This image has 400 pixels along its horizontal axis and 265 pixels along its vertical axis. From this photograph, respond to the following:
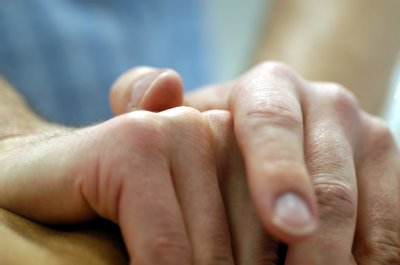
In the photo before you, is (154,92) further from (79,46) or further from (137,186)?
(79,46)

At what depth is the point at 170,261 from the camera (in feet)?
1.07

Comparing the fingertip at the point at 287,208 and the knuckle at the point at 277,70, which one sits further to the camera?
the knuckle at the point at 277,70

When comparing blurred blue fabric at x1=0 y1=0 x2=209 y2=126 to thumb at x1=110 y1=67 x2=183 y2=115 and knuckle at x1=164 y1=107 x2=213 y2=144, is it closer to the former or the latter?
thumb at x1=110 y1=67 x2=183 y2=115

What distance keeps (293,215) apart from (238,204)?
14 cm

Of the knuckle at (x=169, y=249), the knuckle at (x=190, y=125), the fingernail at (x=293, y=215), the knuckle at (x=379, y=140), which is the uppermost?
the knuckle at (x=190, y=125)

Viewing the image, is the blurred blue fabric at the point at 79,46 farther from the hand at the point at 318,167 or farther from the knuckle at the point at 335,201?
the knuckle at the point at 335,201

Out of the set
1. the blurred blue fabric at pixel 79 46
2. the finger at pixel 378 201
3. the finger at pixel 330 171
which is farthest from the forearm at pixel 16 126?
the finger at pixel 378 201

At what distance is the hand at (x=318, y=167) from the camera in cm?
32

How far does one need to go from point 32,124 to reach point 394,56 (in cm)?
150

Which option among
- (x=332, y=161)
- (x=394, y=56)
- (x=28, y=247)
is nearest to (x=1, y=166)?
(x=28, y=247)

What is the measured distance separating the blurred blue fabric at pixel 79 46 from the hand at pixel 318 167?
71 centimetres

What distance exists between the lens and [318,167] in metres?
0.47

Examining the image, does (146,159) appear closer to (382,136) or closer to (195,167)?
(195,167)

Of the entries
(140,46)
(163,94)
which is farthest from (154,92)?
(140,46)
